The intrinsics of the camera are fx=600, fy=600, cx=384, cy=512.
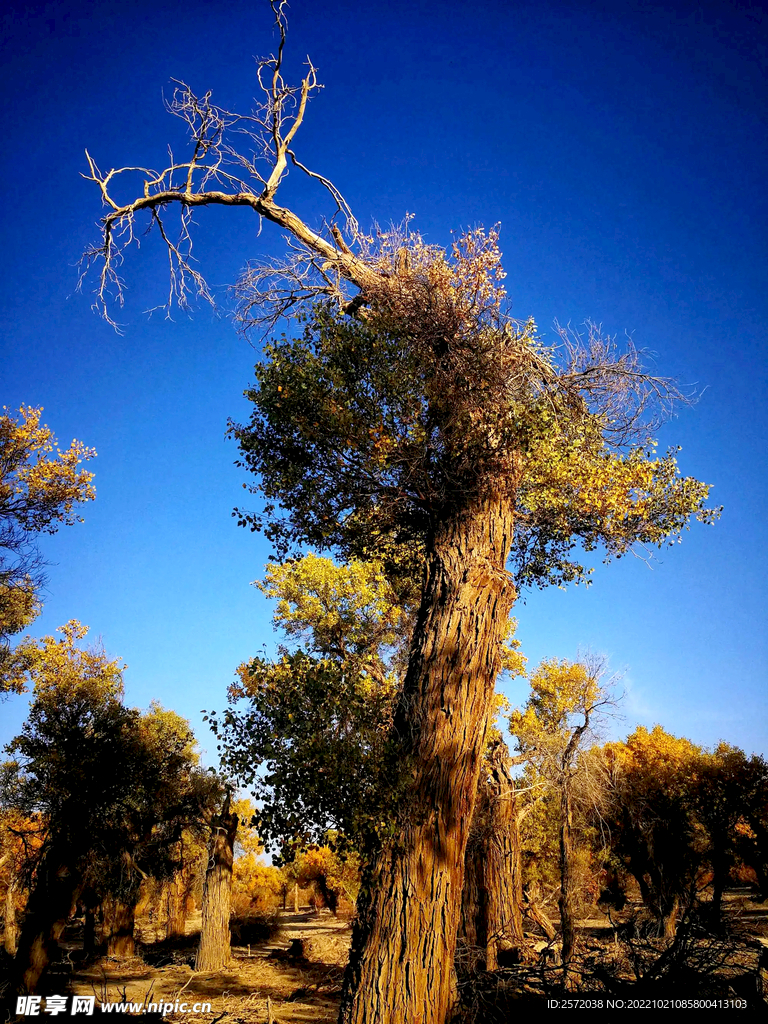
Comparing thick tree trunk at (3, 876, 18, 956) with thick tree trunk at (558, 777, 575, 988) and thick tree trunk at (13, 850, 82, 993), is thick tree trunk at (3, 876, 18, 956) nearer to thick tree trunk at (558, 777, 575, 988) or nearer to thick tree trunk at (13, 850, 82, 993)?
thick tree trunk at (13, 850, 82, 993)

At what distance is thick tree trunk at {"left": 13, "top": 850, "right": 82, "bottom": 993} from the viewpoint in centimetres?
1343

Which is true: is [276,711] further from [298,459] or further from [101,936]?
[101,936]

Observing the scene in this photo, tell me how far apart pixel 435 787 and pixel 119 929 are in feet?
71.3

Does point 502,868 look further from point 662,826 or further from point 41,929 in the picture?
point 662,826

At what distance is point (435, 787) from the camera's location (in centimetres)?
667

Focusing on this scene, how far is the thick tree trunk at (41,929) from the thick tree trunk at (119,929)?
25.0 ft

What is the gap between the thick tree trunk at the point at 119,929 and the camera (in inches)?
844

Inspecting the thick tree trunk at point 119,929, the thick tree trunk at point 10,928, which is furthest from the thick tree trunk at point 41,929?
the thick tree trunk at point 119,929

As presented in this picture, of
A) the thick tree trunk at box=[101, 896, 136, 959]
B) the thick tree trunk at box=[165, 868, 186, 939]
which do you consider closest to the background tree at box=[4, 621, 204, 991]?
the thick tree trunk at box=[101, 896, 136, 959]

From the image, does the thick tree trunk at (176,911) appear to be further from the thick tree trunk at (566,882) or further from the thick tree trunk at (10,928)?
the thick tree trunk at (566,882)

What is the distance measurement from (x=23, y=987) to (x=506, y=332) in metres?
16.8

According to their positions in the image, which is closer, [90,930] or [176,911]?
[90,930]

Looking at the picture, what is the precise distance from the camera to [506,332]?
9062 mm

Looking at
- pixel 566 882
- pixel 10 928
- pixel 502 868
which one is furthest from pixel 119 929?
pixel 566 882
